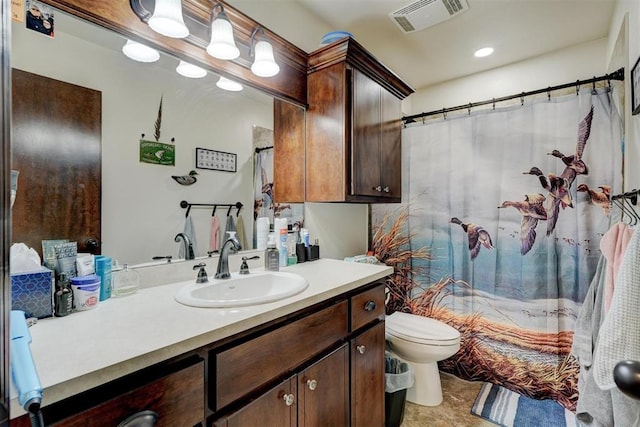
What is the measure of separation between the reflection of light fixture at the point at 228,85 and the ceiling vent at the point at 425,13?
1055mm

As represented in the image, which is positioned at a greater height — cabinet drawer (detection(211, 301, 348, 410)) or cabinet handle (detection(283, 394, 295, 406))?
cabinet drawer (detection(211, 301, 348, 410))

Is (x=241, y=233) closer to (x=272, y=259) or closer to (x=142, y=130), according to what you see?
(x=272, y=259)

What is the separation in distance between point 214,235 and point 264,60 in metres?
0.86

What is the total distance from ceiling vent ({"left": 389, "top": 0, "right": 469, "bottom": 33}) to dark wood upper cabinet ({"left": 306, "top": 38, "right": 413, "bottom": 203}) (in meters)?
0.32

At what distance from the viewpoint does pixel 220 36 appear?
1256 millimetres

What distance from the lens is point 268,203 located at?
5.60ft

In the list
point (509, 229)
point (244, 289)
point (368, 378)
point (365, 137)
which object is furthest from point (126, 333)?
point (509, 229)

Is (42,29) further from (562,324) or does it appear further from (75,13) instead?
(562,324)

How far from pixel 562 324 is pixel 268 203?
6.58 feet

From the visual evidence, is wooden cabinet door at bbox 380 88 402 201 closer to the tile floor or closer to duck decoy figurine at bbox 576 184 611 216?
duck decoy figurine at bbox 576 184 611 216

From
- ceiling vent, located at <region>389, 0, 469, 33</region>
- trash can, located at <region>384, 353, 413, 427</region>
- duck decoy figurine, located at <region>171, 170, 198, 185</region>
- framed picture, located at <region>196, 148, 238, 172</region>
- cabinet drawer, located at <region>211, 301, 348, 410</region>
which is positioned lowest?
trash can, located at <region>384, 353, 413, 427</region>

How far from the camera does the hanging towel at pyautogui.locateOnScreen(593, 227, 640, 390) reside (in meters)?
0.87

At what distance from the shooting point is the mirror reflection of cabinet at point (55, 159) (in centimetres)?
93

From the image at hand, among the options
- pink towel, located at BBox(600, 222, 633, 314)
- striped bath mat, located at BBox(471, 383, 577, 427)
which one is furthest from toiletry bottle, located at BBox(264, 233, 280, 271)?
striped bath mat, located at BBox(471, 383, 577, 427)
